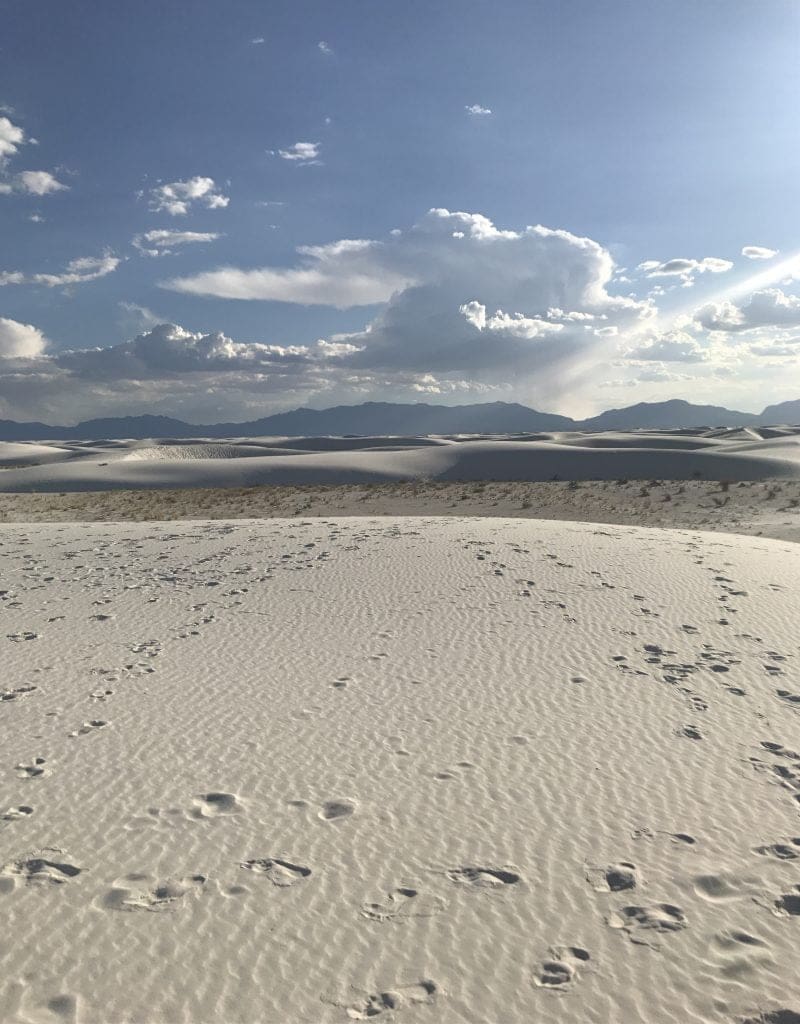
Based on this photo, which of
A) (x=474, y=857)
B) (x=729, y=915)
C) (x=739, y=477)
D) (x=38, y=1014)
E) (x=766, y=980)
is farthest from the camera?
(x=739, y=477)

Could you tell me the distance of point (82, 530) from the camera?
1803cm

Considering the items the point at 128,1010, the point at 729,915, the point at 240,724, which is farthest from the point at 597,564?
the point at 128,1010

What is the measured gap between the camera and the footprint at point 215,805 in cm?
473

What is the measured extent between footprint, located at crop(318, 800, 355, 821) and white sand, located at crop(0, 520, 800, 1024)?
0.8 inches

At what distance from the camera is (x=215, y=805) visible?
4852 millimetres

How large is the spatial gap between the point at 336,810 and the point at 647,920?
2138 mm

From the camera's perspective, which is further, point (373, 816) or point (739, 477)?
point (739, 477)

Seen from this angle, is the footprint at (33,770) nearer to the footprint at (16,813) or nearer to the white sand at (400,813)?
the white sand at (400,813)

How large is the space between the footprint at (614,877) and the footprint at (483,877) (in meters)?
0.47

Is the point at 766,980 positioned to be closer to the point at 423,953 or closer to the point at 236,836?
the point at 423,953

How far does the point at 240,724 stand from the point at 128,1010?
3.13 metres

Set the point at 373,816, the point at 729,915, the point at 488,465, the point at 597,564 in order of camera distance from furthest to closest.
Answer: the point at 488,465, the point at 597,564, the point at 373,816, the point at 729,915

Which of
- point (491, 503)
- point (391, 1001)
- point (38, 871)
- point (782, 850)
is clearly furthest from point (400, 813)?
point (491, 503)

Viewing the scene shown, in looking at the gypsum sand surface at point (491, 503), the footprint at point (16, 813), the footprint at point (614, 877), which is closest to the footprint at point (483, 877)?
the footprint at point (614, 877)
